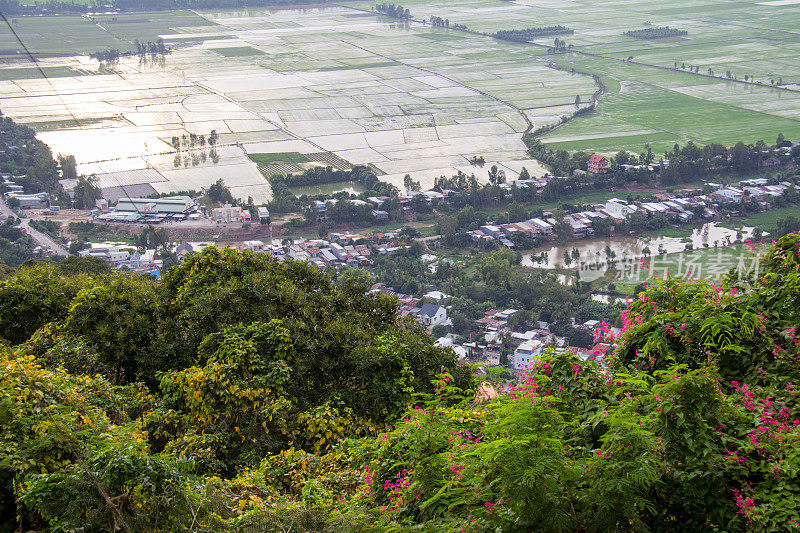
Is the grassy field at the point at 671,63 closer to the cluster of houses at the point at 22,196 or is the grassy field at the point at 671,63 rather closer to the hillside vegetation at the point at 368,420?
the cluster of houses at the point at 22,196

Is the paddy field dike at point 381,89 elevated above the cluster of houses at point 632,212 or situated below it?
above

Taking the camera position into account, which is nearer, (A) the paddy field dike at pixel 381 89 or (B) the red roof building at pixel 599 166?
(B) the red roof building at pixel 599 166

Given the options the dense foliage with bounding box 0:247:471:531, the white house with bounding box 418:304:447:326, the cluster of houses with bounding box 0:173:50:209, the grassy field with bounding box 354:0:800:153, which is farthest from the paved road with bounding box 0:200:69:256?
the grassy field with bounding box 354:0:800:153

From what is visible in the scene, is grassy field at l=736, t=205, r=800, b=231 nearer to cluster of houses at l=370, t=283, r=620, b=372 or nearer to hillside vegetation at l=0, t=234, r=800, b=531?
cluster of houses at l=370, t=283, r=620, b=372

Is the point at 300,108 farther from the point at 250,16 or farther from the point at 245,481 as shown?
the point at 245,481

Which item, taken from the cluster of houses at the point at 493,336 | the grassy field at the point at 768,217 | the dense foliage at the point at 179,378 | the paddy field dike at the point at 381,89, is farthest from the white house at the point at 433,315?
the grassy field at the point at 768,217

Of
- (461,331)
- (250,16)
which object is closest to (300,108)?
(461,331)
